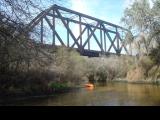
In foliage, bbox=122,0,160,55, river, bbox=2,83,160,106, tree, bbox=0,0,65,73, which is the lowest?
river, bbox=2,83,160,106

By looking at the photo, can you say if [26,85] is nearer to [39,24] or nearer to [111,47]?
[39,24]

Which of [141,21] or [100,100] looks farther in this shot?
[141,21]

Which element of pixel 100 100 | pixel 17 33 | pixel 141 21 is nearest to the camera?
pixel 17 33

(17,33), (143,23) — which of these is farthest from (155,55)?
(17,33)

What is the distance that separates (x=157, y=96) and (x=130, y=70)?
591 cm

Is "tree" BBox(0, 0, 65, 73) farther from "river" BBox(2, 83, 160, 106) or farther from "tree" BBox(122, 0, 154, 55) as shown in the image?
"tree" BBox(122, 0, 154, 55)

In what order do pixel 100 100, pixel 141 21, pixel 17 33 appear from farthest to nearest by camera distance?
1. pixel 141 21
2. pixel 100 100
3. pixel 17 33

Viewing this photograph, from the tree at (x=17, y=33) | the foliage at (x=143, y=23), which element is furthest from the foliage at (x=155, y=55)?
the tree at (x=17, y=33)

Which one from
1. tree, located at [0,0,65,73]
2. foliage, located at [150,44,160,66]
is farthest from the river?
tree, located at [0,0,65,73]

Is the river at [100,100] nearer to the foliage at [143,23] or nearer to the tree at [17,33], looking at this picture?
the foliage at [143,23]

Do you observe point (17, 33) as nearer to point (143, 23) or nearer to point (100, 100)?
point (100, 100)

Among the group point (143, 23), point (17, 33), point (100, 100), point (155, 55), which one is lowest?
point (100, 100)

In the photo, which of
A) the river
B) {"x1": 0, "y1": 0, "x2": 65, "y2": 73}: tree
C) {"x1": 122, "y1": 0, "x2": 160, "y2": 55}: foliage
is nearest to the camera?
{"x1": 0, "y1": 0, "x2": 65, "y2": 73}: tree
